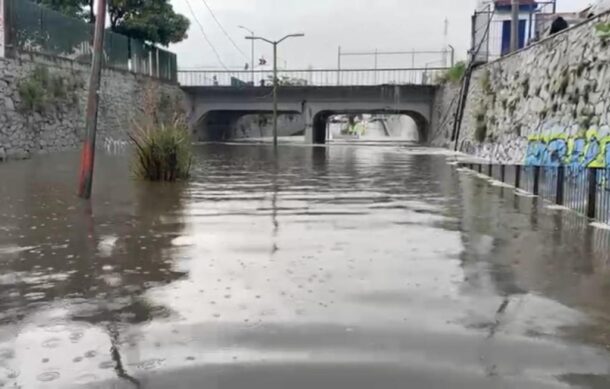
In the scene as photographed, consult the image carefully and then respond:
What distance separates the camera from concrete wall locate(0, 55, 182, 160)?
77.9 ft

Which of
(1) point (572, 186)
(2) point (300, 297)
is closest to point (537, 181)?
(1) point (572, 186)

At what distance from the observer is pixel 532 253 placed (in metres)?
7.78

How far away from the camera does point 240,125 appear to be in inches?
2768

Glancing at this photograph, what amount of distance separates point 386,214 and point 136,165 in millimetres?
7282

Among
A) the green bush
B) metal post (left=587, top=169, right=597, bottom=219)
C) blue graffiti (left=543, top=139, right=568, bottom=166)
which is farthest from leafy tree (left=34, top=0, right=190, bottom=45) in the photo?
metal post (left=587, top=169, right=597, bottom=219)

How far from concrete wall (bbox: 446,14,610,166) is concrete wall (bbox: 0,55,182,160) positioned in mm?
12508

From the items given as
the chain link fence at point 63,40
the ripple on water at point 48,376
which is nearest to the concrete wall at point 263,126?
the chain link fence at point 63,40

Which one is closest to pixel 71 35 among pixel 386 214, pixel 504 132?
pixel 504 132

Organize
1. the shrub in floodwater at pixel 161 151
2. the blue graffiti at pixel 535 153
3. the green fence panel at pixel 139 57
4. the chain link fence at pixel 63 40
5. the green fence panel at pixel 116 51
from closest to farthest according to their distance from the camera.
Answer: the shrub in floodwater at pixel 161 151, the blue graffiti at pixel 535 153, the chain link fence at pixel 63 40, the green fence panel at pixel 116 51, the green fence panel at pixel 139 57

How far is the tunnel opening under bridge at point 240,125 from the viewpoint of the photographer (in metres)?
55.5

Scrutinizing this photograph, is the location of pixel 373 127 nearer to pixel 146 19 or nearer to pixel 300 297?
pixel 146 19

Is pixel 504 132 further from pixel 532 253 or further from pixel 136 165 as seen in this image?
pixel 532 253

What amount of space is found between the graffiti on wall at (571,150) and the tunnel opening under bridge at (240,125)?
3381cm

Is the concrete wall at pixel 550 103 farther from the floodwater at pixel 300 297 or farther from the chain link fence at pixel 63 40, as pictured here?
the chain link fence at pixel 63 40
